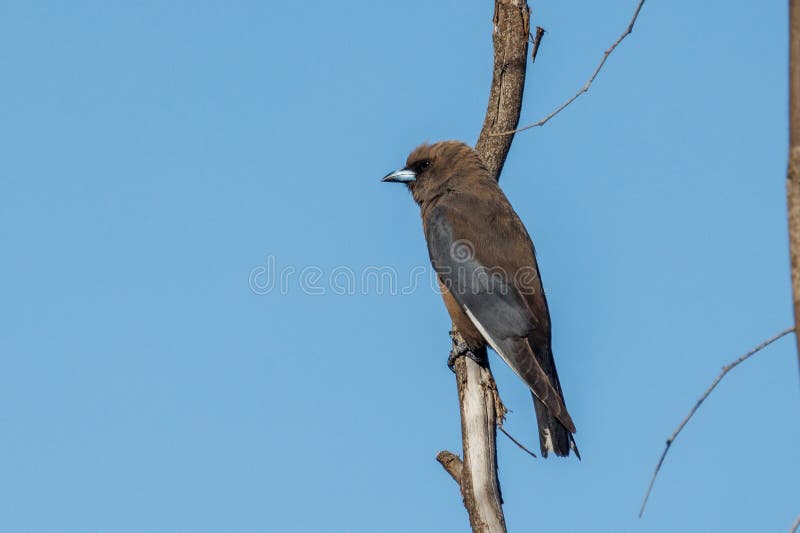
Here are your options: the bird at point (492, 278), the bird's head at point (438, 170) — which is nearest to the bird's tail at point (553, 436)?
the bird at point (492, 278)

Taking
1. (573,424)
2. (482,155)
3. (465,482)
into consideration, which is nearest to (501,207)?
(482,155)

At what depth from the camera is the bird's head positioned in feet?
22.6

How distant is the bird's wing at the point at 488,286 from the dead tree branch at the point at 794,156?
346 centimetres

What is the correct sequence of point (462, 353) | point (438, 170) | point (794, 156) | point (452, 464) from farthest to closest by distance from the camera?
point (438, 170)
point (462, 353)
point (452, 464)
point (794, 156)

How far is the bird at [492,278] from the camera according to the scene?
5.91 metres

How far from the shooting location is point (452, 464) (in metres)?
5.07

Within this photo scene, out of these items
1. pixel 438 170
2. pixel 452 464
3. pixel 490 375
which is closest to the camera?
pixel 452 464

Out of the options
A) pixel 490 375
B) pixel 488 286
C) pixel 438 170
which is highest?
pixel 438 170

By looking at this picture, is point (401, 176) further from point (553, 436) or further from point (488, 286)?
point (553, 436)

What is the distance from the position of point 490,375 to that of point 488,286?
853mm

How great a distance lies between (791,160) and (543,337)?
13.0ft

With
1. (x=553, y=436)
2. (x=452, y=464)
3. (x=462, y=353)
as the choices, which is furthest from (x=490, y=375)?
(x=452, y=464)

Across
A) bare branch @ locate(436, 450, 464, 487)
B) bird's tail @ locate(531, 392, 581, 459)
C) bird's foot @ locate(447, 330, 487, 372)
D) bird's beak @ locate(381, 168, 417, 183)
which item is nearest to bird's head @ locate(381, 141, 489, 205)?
bird's beak @ locate(381, 168, 417, 183)

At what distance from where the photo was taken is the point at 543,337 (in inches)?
249
